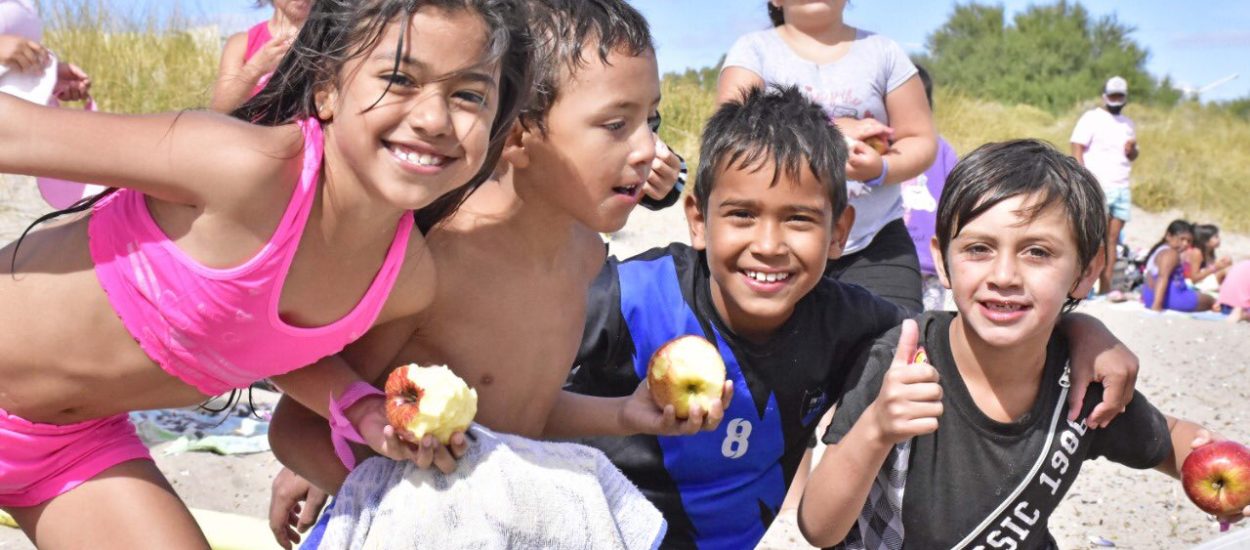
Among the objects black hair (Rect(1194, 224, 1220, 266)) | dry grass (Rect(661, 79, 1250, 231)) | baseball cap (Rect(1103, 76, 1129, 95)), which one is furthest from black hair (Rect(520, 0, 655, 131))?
black hair (Rect(1194, 224, 1220, 266))

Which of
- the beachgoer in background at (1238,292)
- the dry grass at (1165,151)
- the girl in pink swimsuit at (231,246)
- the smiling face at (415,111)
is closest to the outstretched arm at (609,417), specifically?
the girl in pink swimsuit at (231,246)

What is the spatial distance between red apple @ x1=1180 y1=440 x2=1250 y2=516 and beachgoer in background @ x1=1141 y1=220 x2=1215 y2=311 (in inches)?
386

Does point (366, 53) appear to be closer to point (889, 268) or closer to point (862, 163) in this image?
point (862, 163)

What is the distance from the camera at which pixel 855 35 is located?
4.52m

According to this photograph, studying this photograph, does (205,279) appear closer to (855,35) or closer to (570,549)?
(570,549)

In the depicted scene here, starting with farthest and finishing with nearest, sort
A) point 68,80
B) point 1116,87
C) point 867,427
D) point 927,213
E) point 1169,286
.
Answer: point 1116,87 → point 1169,286 → point 927,213 → point 68,80 → point 867,427

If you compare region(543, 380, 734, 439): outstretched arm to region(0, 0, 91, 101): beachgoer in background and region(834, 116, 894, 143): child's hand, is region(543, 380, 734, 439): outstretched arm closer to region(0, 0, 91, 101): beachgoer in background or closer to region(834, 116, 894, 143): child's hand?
region(834, 116, 894, 143): child's hand

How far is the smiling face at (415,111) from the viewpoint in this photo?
237 cm

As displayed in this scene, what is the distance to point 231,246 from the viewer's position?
2346 millimetres

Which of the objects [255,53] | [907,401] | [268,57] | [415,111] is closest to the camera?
[415,111]

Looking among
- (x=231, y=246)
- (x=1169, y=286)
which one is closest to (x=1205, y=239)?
(x=1169, y=286)

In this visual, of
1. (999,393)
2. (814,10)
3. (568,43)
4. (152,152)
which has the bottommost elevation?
(999,393)

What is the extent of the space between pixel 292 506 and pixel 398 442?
928 mm

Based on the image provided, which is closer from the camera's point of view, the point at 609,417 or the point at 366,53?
the point at 366,53
